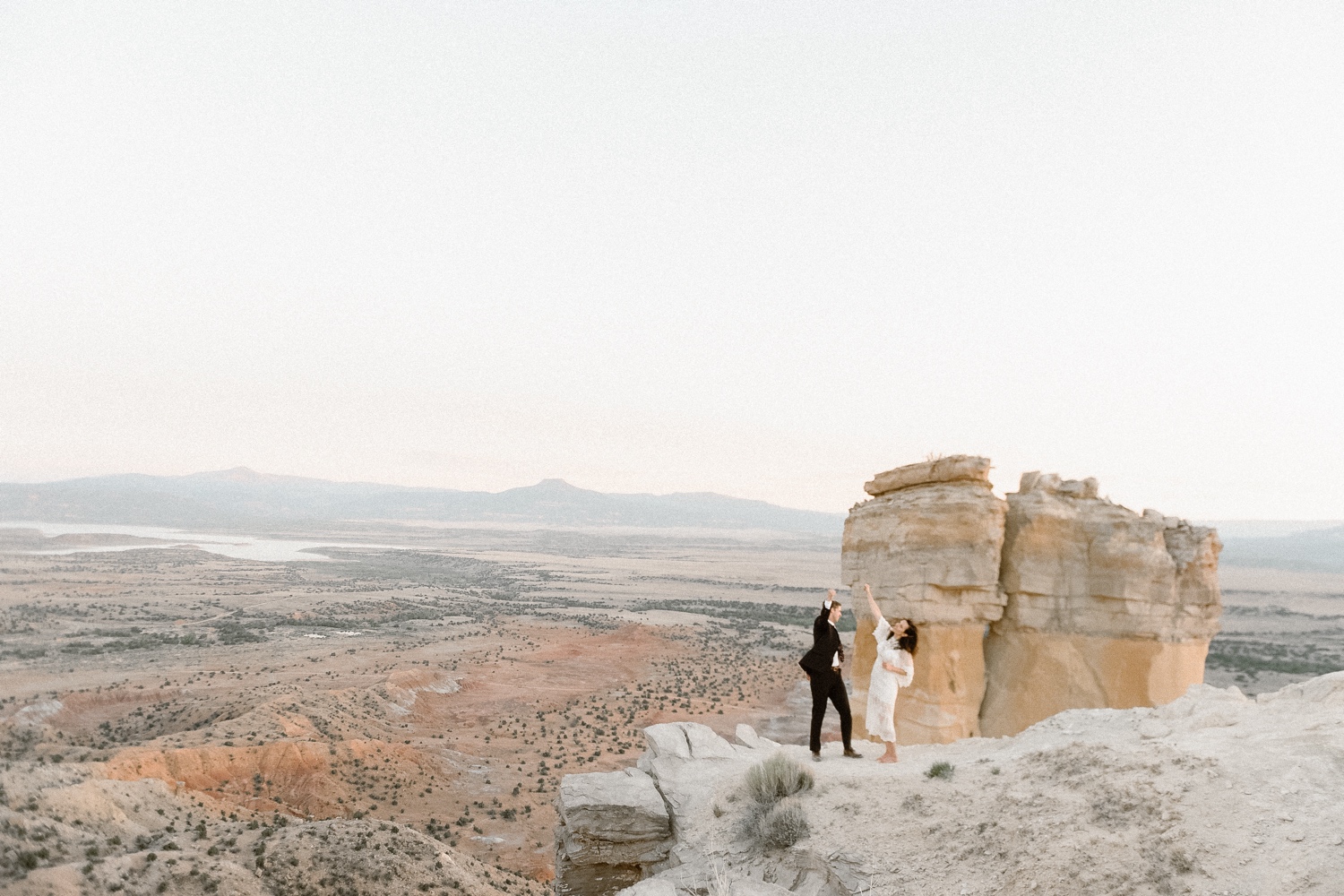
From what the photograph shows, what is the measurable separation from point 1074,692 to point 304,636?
45466 millimetres

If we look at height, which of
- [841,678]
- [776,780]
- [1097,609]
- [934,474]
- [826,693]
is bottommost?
[776,780]

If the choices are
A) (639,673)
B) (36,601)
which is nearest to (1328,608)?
(639,673)

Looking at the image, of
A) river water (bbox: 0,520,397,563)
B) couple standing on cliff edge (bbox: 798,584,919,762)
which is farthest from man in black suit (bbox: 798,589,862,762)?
river water (bbox: 0,520,397,563)

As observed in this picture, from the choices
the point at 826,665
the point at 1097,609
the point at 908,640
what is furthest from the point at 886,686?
the point at 1097,609

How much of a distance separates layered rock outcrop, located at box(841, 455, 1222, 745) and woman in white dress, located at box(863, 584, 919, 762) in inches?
200

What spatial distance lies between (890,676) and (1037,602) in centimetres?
666

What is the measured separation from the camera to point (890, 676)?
932 cm

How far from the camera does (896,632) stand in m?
9.12

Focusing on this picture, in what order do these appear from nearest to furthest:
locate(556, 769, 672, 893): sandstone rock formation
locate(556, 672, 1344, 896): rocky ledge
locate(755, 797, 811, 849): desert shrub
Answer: locate(556, 672, 1344, 896): rocky ledge, locate(755, 797, 811, 849): desert shrub, locate(556, 769, 672, 893): sandstone rock formation

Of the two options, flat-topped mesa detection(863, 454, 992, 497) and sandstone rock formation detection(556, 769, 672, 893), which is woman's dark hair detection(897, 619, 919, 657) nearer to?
sandstone rock formation detection(556, 769, 672, 893)

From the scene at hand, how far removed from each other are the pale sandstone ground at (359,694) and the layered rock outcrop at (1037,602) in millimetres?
10008

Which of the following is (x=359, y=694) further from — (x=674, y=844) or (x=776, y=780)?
(x=776, y=780)

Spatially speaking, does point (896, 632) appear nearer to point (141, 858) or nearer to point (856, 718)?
point (856, 718)

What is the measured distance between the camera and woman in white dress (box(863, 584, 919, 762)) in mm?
9086
